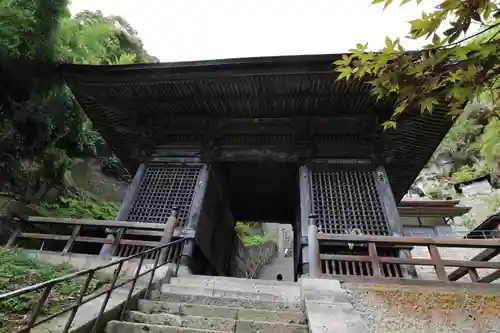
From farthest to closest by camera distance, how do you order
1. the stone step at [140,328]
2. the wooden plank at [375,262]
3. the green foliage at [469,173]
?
the green foliage at [469,173] < the wooden plank at [375,262] < the stone step at [140,328]

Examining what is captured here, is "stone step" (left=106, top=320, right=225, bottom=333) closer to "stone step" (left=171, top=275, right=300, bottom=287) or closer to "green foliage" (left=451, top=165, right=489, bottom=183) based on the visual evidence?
"stone step" (left=171, top=275, right=300, bottom=287)

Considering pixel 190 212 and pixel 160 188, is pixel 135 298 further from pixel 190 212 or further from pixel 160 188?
pixel 160 188

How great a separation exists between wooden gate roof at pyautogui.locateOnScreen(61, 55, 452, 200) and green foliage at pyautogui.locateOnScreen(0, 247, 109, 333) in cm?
398

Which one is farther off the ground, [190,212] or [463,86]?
[190,212]

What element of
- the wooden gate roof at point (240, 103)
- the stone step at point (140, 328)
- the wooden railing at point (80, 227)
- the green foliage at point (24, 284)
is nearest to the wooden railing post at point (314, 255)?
the stone step at point (140, 328)

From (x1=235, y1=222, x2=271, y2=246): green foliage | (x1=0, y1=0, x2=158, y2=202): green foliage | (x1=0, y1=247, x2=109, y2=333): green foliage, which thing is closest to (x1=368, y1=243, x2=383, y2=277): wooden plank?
(x1=0, y1=247, x2=109, y2=333): green foliage

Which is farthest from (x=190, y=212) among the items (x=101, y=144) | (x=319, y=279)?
(x=101, y=144)

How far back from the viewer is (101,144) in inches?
547

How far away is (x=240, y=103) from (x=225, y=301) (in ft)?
15.0

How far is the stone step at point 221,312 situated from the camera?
3.50 metres

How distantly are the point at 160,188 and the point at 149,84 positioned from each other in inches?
95.7

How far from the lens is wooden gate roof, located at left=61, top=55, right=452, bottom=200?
6.30 m

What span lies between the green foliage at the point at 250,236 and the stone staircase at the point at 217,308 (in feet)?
59.9

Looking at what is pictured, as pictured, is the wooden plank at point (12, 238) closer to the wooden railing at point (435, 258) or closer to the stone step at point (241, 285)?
the stone step at point (241, 285)
